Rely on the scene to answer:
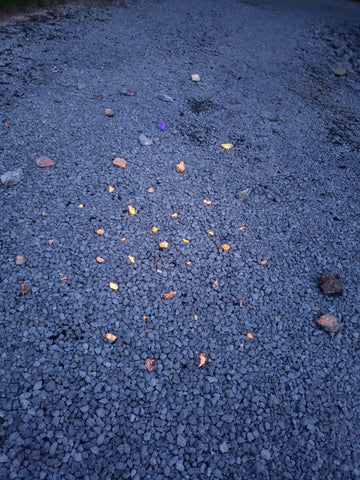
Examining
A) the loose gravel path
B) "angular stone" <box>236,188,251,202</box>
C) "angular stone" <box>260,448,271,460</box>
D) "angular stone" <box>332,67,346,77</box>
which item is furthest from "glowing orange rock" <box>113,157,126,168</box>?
"angular stone" <box>332,67,346,77</box>

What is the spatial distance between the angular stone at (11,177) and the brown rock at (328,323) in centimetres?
294

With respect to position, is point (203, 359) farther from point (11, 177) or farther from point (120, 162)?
point (11, 177)

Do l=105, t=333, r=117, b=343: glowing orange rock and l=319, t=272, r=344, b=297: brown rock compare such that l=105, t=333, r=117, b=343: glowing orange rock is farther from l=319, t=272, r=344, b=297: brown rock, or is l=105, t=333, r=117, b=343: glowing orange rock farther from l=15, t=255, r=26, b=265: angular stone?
l=319, t=272, r=344, b=297: brown rock

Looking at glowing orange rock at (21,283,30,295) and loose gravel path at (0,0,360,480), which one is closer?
loose gravel path at (0,0,360,480)

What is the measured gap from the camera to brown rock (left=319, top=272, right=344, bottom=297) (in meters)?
2.90

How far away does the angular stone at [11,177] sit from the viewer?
3367 mm

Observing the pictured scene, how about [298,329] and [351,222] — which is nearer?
[298,329]

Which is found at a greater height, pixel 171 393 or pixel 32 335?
pixel 32 335

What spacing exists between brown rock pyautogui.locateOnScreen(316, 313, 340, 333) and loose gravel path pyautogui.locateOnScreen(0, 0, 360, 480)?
0.16 feet

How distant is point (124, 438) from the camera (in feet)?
6.91

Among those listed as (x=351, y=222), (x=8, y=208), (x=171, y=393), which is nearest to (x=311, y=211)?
(x=351, y=222)

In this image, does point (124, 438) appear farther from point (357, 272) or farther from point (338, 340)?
point (357, 272)

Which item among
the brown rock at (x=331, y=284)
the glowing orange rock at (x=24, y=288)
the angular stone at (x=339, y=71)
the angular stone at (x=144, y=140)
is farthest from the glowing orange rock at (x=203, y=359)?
the angular stone at (x=339, y=71)

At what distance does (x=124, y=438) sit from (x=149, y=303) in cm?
93
